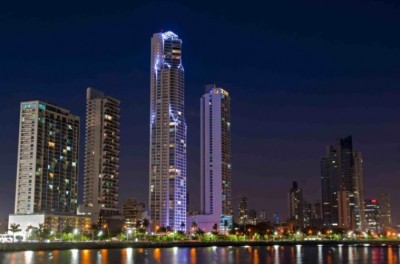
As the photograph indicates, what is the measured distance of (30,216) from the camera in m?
187

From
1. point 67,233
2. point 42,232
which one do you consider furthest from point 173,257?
point 67,233

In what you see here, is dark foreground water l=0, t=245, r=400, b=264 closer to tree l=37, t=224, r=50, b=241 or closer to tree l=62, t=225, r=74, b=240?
tree l=37, t=224, r=50, b=241

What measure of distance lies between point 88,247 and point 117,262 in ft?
212

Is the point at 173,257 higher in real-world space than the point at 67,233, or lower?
lower

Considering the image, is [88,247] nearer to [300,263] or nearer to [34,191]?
[34,191]

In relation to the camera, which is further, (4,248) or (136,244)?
(136,244)

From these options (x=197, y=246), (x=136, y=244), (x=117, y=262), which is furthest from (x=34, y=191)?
(x=117, y=262)

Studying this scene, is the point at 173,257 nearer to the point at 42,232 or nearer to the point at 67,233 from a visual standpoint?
the point at 42,232

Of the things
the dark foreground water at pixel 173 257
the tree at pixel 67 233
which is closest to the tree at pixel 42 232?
the tree at pixel 67 233

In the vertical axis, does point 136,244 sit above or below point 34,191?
below

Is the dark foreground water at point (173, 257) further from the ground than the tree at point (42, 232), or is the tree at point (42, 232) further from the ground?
the tree at point (42, 232)

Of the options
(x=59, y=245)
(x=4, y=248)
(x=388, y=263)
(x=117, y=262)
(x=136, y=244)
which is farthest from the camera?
(x=136, y=244)

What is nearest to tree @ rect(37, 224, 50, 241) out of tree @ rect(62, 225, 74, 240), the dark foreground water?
tree @ rect(62, 225, 74, 240)

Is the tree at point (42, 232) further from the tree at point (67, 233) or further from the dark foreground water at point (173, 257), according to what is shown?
the dark foreground water at point (173, 257)
